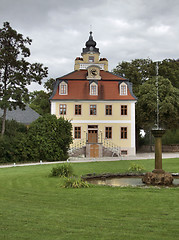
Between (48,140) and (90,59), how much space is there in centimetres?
1730

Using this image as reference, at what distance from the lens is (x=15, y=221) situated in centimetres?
672

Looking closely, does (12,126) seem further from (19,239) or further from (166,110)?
(19,239)

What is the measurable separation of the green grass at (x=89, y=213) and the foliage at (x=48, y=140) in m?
15.2

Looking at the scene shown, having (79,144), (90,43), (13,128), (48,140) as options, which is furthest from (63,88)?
(90,43)

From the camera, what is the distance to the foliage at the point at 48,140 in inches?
1064

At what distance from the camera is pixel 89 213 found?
761cm

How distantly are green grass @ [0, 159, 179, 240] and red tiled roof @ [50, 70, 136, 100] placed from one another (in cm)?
2399

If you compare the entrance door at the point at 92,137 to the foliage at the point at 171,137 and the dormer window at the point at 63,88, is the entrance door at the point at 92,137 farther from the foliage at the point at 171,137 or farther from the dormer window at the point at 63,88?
the foliage at the point at 171,137

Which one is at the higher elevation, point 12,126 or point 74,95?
point 74,95

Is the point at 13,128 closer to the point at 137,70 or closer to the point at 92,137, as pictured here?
the point at 92,137

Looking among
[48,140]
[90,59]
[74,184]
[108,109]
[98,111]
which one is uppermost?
[90,59]

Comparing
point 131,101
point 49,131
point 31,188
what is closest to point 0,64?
point 49,131

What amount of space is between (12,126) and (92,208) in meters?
22.8

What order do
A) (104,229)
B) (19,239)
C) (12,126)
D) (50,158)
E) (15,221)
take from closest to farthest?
(19,239) < (104,229) < (15,221) < (50,158) < (12,126)
